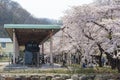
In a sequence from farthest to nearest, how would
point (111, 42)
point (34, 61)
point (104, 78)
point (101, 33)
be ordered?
point (34, 61)
point (101, 33)
point (111, 42)
point (104, 78)

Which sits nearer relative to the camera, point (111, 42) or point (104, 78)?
point (104, 78)

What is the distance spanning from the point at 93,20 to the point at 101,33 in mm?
997

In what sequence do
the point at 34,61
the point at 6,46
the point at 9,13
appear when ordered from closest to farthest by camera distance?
the point at 34,61 < the point at 6,46 < the point at 9,13

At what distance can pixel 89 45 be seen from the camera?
21281 mm

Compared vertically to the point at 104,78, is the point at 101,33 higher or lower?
higher

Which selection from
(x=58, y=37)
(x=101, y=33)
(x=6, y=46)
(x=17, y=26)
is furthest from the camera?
(x=6, y=46)

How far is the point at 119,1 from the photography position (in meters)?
19.4

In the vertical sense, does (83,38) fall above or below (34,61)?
above

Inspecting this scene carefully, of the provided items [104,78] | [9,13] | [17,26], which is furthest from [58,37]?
[9,13]

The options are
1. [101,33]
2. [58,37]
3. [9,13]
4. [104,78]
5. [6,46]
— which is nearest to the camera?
[104,78]

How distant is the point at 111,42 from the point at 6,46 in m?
50.3

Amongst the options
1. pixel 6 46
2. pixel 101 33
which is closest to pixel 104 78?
pixel 101 33

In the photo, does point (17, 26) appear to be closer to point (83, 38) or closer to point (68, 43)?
point (83, 38)

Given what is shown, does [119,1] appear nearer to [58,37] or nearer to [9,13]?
[58,37]
